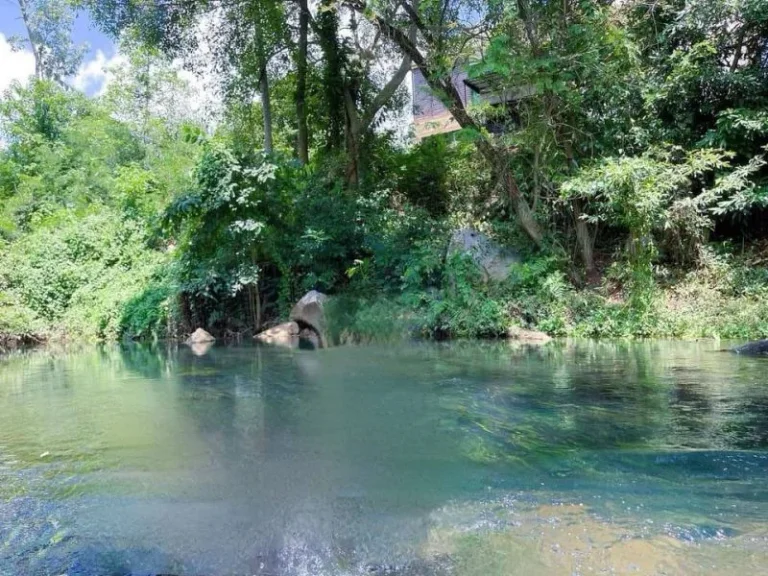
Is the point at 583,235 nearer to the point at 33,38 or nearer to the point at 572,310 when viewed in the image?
the point at 572,310

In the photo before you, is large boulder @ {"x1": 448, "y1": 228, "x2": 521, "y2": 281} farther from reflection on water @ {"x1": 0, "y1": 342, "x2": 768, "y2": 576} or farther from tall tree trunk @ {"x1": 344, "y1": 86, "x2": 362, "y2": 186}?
reflection on water @ {"x1": 0, "y1": 342, "x2": 768, "y2": 576}

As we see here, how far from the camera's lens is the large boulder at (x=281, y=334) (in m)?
13.2

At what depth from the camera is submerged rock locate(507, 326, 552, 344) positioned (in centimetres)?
1087

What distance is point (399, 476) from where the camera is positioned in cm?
350

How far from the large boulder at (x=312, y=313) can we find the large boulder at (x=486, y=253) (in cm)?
318

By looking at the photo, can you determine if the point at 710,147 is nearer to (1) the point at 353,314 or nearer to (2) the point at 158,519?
(1) the point at 353,314

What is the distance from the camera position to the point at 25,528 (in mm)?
2918

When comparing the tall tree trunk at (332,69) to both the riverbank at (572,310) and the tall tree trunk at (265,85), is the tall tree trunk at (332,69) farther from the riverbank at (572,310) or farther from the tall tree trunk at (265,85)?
the riverbank at (572,310)

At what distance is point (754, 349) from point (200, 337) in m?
11.2

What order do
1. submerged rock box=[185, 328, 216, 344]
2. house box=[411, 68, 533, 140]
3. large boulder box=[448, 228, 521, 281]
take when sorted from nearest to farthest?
house box=[411, 68, 533, 140]
large boulder box=[448, 228, 521, 281]
submerged rock box=[185, 328, 216, 344]

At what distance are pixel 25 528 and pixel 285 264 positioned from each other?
11624mm

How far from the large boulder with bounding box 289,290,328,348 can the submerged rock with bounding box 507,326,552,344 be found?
163 inches

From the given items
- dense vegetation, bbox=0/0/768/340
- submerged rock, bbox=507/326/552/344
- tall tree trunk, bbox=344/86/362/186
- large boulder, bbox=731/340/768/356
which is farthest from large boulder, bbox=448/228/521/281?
large boulder, bbox=731/340/768/356

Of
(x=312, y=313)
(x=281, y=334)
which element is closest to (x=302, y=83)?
(x=312, y=313)
